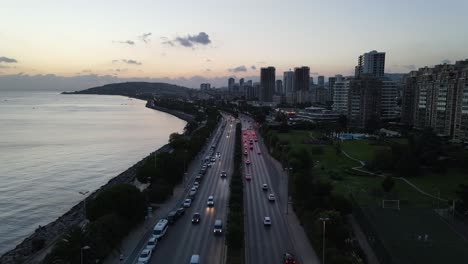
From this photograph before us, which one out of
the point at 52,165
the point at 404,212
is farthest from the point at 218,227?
→ the point at 52,165

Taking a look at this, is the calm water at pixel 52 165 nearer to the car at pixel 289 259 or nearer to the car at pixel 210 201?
the car at pixel 210 201

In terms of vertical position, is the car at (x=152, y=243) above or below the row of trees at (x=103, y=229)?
below

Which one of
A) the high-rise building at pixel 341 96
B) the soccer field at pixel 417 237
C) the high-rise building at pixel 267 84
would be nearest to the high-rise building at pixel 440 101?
the high-rise building at pixel 341 96

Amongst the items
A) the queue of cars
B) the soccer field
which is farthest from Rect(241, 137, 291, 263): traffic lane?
the soccer field

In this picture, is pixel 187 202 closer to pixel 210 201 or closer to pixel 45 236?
pixel 210 201

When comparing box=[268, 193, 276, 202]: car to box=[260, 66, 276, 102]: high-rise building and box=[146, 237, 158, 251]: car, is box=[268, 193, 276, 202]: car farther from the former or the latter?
box=[260, 66, 276, 102]: high-rise building

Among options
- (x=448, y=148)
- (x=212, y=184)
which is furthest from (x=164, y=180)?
(x=448, y=148)

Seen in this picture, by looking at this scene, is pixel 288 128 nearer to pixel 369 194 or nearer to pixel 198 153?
pixel 198 153
